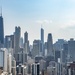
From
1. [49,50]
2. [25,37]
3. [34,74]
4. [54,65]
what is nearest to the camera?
[34,74]

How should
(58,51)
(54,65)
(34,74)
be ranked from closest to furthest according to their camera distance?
(34,74) → (54,65) → (58,51)

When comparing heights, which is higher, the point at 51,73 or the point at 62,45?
the point at 62,45

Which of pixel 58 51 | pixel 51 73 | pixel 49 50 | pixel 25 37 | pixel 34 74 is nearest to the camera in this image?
pixel 34 74

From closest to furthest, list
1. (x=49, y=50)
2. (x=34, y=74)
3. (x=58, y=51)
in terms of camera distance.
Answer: (x=34, y=74)
(x=58, y=51)
(x=49, y=50)

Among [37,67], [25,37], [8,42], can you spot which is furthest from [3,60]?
[25,37]

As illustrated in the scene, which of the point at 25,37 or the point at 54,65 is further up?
the point at 25,37

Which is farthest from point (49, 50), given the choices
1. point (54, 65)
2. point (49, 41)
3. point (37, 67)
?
point (37, 67)

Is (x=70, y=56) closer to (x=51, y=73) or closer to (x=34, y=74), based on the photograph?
(x=51, y=73)

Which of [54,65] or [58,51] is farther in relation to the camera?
[58,51]

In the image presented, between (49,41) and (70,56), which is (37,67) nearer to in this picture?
(70,56)
